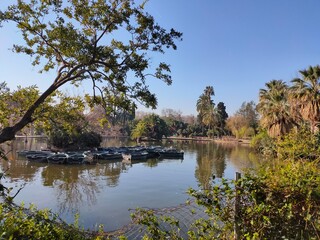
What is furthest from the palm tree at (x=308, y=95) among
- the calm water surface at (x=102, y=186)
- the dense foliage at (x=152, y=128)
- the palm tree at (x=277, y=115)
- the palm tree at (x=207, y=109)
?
the palm tree at (x=207, y=109)

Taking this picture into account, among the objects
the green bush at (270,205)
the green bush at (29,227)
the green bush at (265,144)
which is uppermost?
the green bush at (265,144)

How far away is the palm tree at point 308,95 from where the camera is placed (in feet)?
71.8

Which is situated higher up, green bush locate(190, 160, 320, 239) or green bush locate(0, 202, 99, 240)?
green bush locate(190, 160, 320, 239)

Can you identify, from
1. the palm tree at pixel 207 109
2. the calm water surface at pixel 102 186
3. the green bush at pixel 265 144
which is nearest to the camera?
the green bush at pixel 265 144

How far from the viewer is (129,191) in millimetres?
16797

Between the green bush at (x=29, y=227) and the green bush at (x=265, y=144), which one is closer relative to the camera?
the green bush at (x=29, y=227)

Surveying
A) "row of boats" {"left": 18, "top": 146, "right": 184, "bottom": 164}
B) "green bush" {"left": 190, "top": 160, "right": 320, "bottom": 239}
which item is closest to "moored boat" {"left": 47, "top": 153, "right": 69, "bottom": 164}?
"row of boats" {"left": 18, "top": 146, "right": 184, "bottom": 164}

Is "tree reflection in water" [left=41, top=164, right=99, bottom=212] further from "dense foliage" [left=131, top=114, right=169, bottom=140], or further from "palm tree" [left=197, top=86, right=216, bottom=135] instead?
"palm tree" [left=197, top=86, right=216, bottom=135]

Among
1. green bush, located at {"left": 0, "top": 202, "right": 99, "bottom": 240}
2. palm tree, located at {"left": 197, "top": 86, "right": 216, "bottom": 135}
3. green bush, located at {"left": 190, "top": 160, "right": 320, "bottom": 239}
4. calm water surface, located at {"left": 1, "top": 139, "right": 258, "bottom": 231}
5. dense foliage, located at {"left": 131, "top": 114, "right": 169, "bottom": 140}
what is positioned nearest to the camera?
green bush, located at {"left": 190, "top": 160, "right": 320, "bottom": 239}

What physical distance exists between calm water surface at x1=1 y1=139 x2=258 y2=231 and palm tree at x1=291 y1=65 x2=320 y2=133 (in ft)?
26.2

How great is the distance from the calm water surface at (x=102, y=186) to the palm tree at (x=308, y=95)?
7.99 m

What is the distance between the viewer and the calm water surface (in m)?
12.5

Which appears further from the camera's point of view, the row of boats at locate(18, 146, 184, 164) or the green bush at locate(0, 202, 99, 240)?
the row of boats at locate(18, 146, 184, 164)

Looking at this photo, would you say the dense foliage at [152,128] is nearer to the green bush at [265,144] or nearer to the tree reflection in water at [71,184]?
the green bush at [265,144]
